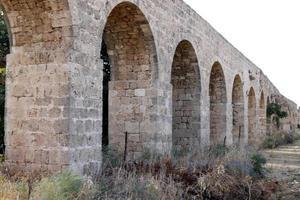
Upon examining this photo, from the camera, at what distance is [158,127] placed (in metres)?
8.66

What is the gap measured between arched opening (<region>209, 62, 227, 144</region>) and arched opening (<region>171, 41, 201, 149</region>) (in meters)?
3.02

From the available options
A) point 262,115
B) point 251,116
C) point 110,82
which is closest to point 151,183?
point 110,82

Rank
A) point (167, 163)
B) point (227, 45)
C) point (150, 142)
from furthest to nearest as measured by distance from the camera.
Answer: point (227, 45) → point (150, 142) → point (167, 163)

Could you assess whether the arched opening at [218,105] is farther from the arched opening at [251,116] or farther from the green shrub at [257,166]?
the arched opening at [251,116]

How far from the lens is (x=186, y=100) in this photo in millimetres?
11703

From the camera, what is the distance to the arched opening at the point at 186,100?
11.4 metres

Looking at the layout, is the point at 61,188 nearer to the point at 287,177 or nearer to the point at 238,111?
the point at 287,177

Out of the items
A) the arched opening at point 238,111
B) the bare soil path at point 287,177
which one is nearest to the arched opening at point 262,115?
the arched opening at point 238,111

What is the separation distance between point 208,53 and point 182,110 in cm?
204

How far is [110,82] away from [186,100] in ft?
11.3

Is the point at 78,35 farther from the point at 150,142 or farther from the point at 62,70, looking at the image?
the point at 150,142

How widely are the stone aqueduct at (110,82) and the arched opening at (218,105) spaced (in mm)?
35

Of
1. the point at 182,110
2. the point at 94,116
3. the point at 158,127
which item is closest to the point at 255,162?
the point at 158,127

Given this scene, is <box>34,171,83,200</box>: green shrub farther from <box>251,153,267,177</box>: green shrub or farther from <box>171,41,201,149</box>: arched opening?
<box>171,41,201,149</box>: arched opening
